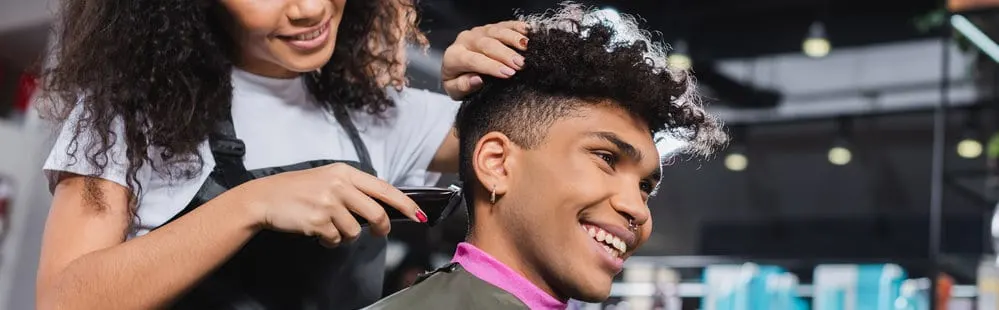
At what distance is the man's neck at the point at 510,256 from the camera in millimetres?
1273

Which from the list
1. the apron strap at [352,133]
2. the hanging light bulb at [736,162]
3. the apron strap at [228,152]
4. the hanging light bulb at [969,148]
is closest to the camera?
the apron strap at [228,152]

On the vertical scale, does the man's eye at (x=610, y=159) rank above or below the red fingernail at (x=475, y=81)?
below

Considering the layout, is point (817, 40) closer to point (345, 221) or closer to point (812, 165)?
point (812, 165)

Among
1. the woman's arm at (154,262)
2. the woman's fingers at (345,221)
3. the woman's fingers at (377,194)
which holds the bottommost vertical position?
the woman's arm at (154,262)

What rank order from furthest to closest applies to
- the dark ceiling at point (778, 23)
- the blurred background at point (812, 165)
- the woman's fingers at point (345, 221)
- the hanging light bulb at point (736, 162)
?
the hanging light bulb at point (736, 162) < the dark ceiling at point (778, 23) < the blurred background at point (812, 165) < the woman's fingers at point (345, 221)

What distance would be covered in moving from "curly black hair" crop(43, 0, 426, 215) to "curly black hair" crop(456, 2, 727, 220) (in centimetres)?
32

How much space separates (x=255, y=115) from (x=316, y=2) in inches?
7.9

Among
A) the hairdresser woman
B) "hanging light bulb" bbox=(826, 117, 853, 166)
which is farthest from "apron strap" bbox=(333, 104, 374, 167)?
"hanging light bulb" bbox=(826, 117, 853, 166)

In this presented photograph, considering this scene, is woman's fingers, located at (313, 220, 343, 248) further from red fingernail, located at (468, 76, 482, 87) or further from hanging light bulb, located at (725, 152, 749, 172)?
hanging light bulb, located at (725, 152, 749, 172)

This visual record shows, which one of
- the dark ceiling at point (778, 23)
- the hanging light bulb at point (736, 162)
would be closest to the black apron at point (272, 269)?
the dark ceiling at point (778, 23)

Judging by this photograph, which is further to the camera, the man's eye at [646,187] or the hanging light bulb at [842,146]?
the hanging light bulb at [842,146]

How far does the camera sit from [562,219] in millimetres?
1228

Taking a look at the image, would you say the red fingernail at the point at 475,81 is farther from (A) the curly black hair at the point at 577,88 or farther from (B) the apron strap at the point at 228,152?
(B) the apron strap at the point at 228,152

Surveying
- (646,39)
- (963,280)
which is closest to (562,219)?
(646,39)
